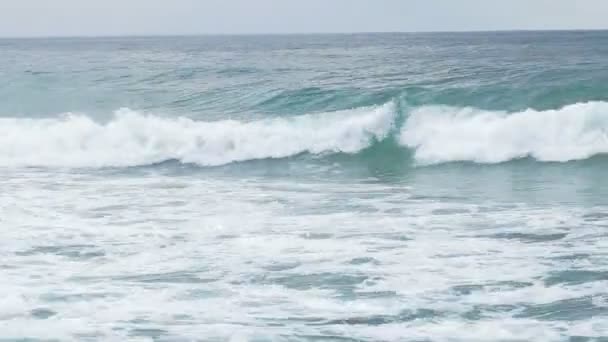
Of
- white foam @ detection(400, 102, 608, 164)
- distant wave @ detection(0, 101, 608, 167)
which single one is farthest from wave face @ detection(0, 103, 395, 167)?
white foam @ detection(400, 102, 608, 164)

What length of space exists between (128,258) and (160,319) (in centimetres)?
223

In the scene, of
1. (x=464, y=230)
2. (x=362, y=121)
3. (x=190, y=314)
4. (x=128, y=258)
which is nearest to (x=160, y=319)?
(x=190, y=314)

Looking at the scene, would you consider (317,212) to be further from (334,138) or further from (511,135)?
(334,138)

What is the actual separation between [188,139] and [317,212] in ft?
28.7

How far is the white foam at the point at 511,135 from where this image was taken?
1775cm

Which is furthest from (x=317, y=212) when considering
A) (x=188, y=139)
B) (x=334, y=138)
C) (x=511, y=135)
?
(x=188, y=139)

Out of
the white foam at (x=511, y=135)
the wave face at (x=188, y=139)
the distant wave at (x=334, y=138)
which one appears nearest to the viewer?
the white foam at (x=511, y=135)

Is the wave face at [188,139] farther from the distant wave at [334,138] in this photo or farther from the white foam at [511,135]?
the white foam at [511,135]

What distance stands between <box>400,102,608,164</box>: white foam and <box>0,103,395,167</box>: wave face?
1088 mm

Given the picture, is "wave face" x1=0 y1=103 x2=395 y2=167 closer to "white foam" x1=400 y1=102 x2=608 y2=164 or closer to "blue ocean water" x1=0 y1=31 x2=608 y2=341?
"blue ocean water" x1=0 y1=31 x2=608 y2=341

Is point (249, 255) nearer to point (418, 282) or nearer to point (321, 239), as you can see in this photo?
point (321, 239)

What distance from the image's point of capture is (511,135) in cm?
1861

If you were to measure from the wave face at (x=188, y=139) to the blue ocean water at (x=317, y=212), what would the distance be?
0.20 feet

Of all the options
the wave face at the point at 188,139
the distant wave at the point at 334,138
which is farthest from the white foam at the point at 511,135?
the wave face at the point at 188,139
